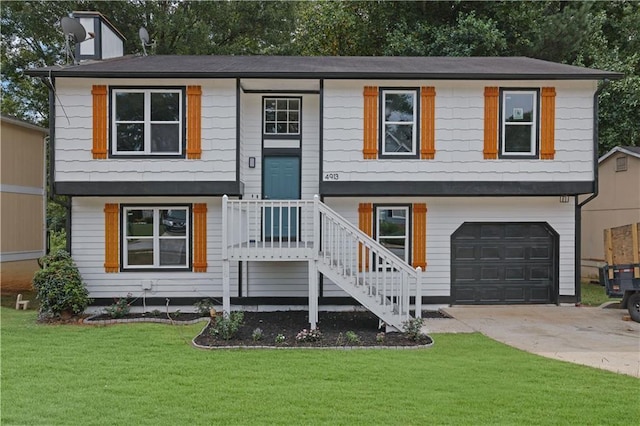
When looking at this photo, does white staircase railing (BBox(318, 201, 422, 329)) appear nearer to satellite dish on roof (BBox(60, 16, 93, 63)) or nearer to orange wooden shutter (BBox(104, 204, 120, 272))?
orange wooden shutter (BBox(104, 204, 120, 272))

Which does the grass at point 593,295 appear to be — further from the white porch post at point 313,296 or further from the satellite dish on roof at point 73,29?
the satellite dish on roof at point 73,29

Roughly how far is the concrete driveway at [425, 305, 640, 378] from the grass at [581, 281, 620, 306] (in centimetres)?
88

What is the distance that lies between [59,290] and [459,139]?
947 centimetres

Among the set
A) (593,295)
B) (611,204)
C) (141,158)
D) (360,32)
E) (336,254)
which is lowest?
(593,295)

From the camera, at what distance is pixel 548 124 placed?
36.0 ft

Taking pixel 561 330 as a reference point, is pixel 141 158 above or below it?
above

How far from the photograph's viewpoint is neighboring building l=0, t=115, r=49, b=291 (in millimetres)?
13008

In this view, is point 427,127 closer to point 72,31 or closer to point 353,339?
point 353,339

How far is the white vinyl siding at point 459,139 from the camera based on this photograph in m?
10.8

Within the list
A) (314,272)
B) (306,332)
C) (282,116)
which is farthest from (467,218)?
(306,332)

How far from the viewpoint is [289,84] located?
36.4 feet

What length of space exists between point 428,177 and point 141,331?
701 cm

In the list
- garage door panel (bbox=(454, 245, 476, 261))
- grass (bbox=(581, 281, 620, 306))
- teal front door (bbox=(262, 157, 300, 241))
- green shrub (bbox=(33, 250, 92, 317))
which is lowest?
grass (bbox=(581, 281, 620, 306))

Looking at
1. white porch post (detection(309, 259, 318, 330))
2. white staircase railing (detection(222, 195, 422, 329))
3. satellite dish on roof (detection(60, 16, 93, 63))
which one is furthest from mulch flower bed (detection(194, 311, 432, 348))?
satellite dish on roof (detection(60, 16, 93, 63))
